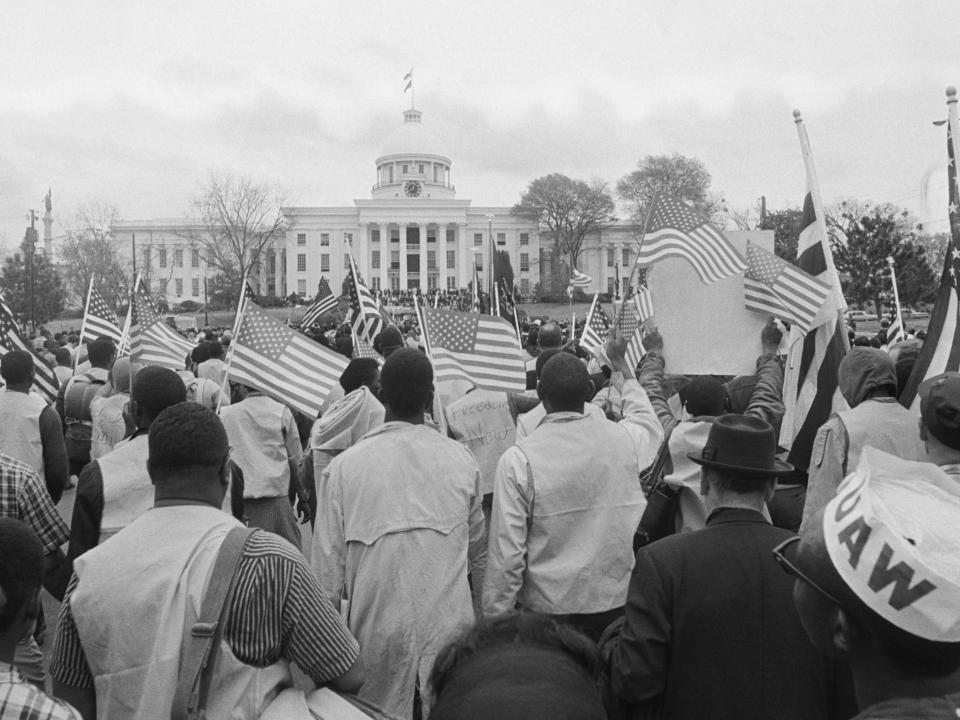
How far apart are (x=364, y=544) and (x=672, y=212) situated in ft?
13.3

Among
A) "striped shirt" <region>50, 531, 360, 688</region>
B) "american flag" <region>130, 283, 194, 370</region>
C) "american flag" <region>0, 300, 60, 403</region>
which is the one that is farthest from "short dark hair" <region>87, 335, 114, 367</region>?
"striped shirt" <region>50, 531, 360, 688</region>

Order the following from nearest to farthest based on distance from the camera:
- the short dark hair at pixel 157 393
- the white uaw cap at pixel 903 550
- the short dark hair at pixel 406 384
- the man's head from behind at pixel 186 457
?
1. the white uaw cap at pixel 903 550
2. the man's head from behind at pixel 186 457
3. the short dark hair at pixel 406 384
4. the short dark hair at pixel 157 393

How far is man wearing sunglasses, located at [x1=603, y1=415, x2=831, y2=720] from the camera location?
2672mm

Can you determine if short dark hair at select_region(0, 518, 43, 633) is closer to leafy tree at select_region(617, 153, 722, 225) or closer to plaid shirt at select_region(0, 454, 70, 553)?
plaid shirt at select_region(0, 454, 70, 553)

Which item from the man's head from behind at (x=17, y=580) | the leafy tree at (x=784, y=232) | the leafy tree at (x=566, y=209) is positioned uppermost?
the leafy tree at (x=566, y=209)

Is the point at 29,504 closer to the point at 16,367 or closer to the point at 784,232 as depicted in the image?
the point at 16,367

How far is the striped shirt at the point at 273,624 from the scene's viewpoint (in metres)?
2.31

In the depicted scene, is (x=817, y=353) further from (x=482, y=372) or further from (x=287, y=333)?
(x=287, y=333)

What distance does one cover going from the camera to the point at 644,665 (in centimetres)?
271

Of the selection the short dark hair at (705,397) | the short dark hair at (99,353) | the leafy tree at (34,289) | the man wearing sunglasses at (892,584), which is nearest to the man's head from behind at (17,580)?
the man wearing sunglasses at (892,584)

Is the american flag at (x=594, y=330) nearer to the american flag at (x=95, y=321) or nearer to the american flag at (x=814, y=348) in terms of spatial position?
the american flag at (x=814, y=348)

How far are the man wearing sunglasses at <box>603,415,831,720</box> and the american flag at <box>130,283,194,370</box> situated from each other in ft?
20.4

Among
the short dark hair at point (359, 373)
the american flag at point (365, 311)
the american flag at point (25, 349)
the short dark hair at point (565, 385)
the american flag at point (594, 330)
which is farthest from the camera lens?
the american flag at point (365, 311)

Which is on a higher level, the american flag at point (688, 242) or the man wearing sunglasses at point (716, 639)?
the american flag at point (688, 242)
